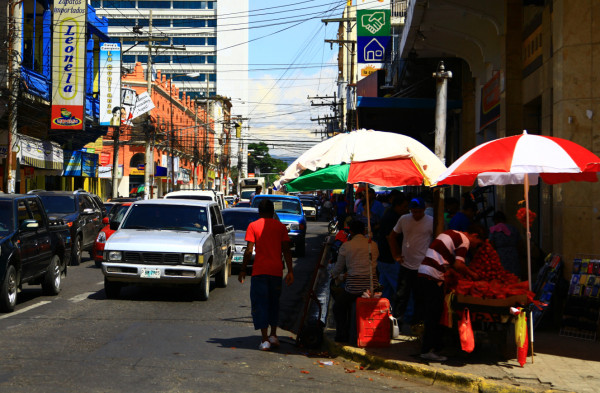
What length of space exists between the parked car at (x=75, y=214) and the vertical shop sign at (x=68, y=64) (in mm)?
16157

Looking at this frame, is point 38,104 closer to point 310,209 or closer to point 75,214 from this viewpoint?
point 75,214

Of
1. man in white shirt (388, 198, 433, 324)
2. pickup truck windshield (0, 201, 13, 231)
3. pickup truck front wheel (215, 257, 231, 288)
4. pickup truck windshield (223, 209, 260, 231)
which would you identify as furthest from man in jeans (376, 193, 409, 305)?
pickup truck windshield (223, 209, 260, 231)

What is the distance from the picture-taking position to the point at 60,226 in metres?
15.1

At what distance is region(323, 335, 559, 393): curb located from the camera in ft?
24.6

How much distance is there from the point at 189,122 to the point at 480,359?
86.5 meters

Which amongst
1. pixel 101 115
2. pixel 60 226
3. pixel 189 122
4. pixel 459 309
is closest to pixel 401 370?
pixel 459 309

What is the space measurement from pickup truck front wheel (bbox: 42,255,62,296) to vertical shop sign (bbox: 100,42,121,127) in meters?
31.6

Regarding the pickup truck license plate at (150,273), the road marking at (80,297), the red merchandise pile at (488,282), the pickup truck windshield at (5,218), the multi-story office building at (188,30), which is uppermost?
the multi-story office building at (188,30)

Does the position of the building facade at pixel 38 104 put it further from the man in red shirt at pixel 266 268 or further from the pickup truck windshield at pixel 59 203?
the man in red shirt at pixel 266 268

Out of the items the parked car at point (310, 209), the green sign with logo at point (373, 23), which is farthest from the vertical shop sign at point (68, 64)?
the parked car at point (310, 209)

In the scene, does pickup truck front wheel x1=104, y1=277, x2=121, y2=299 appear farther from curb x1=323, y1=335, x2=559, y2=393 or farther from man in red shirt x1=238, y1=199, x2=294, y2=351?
curb x1=323, y1=335, x2=559, y2=393

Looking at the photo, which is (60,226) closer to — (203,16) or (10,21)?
(10,21)

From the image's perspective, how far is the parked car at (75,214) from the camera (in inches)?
822

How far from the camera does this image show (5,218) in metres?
12.4
